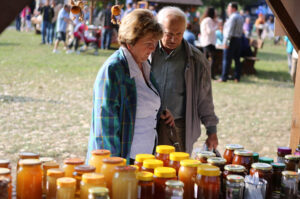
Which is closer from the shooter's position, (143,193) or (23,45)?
(143,193)

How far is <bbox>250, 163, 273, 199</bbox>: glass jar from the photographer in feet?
8.44

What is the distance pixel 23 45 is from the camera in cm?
2041

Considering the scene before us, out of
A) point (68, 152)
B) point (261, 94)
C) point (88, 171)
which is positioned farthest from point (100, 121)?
point (261, 94)

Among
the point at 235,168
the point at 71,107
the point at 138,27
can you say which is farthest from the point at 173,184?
the point at 71,107

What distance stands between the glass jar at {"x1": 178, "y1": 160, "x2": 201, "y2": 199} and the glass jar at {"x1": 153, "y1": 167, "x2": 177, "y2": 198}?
148 millimetres

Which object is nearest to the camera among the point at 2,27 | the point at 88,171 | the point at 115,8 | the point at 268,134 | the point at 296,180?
the point at 2,27

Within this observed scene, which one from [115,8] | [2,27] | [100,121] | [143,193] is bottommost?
[143,193]

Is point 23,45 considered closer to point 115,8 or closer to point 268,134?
point 268,134

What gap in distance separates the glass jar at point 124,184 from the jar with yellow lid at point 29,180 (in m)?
0.37

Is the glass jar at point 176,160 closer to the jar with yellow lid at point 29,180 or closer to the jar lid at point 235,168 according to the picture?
the jar lid at point 235,168

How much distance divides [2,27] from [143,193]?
105cm

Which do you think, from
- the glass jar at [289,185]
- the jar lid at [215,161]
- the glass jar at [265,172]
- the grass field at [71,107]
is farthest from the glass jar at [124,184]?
the grass field at [71,107]

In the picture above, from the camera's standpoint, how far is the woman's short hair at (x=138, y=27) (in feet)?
10.3

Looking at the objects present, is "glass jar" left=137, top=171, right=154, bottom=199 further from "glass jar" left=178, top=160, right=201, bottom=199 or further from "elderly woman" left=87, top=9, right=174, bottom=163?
"elderly woman" left=87, top=9, right=174, bottom=163
